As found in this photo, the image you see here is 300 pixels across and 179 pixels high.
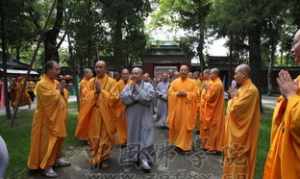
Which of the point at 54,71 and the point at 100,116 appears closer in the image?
the point at 54,71

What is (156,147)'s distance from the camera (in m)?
11.1

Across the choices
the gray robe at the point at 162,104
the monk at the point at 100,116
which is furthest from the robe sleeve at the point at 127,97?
the gray robe at the point at 162,104

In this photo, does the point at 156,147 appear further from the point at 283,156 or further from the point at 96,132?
the point at 283,156

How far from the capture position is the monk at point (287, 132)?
13.2ft

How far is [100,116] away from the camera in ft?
28.3

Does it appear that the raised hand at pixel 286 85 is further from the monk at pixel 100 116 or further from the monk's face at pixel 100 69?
the monk's face at pixel 100 69

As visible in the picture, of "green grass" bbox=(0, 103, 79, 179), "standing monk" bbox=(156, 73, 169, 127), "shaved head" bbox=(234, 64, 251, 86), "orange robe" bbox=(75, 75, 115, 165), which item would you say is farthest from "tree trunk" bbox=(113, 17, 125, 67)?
"shaved head" bbox=(234, 64, 251, 86)

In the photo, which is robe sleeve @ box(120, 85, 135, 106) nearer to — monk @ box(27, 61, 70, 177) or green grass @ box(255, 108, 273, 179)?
monk @ box(27, 61, 70, 177)

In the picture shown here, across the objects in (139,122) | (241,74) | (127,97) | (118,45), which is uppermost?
(118,45)

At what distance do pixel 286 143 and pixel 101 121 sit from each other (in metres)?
4.96

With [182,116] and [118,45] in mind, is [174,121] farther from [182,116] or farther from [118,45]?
[118,45]

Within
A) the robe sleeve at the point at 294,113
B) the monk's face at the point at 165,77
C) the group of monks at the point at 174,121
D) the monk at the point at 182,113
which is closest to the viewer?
the robe sleeve at the point at 294,113

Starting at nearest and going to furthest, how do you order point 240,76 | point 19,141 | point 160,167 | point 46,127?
point 240,76
point 46,127
point 160,167
point 19,141

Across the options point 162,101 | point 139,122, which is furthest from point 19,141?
point 162,101
